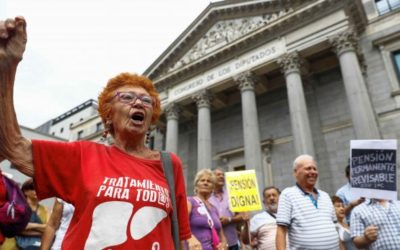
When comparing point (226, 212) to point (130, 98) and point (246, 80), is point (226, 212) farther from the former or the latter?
point (246, 80)

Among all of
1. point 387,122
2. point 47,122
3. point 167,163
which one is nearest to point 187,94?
point 387,122

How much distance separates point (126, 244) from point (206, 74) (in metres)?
16.8

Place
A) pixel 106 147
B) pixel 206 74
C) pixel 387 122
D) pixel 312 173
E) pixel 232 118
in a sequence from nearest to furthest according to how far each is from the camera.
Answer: pixel 106 147, pixel 312 173, pixel 387 122, pixel 206 74, pixel 232 118

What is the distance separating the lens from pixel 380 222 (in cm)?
366

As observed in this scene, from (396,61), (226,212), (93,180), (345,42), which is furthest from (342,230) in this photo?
(396,61)

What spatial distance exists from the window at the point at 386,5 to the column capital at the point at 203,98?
33.3 feet

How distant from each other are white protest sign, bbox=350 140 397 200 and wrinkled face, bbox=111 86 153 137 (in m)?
3.44

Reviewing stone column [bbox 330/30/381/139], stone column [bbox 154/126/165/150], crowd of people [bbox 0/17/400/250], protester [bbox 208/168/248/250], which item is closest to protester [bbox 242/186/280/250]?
protester [bbox 208/168/248/250]

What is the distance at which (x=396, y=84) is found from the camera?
532 inches

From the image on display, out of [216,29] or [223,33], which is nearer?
[223,33]

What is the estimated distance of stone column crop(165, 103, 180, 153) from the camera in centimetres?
1720

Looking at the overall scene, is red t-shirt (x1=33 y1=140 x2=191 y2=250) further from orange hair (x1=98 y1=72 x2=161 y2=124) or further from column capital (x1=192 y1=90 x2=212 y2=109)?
column capital (x1=192 y1=90 x2=212 y2=109)

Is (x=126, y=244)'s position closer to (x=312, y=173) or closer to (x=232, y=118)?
(x=312, y=173)

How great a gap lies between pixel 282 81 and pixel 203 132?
6061mm
